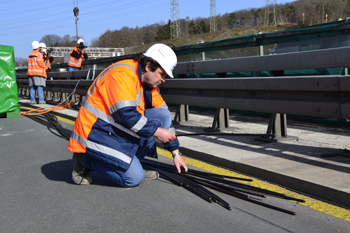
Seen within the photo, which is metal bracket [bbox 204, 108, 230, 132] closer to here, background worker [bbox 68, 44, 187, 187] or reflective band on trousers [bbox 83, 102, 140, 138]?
background worker [bbox 68, 44, 187, 187]

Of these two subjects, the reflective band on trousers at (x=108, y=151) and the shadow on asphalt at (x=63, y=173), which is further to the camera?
the shadow on asphalt at (x=63, y=173)

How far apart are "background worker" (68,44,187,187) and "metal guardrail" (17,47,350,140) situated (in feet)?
5.38

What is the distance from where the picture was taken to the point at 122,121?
13.1ft

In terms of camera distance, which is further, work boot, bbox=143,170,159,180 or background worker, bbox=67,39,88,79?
background worker, bbox=67,39,88,79

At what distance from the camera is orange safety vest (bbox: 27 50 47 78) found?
14758 mm

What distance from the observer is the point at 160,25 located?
130250 mm

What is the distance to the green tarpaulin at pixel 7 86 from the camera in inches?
443

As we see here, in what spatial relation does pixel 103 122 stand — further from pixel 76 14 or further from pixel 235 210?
pixel 76 14

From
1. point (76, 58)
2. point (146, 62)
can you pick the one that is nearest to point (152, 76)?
point (146, 62)

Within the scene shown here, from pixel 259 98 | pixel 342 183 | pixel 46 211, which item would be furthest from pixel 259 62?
pixel 46 211

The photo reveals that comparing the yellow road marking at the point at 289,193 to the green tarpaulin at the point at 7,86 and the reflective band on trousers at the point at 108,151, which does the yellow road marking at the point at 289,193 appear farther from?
the green tarpaulin at the point at 7,86

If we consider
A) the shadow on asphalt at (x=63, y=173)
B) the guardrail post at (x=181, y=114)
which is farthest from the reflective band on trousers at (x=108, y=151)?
the guardrail post at (x=181, y=114)

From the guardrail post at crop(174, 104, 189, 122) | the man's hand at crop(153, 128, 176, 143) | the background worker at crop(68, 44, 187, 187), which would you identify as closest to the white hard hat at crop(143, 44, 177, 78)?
the background worker at crop(68, 44, 187, 187)

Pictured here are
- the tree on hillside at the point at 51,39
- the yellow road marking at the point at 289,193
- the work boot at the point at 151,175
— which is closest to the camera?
the yellow road marking at the point at 289,193
